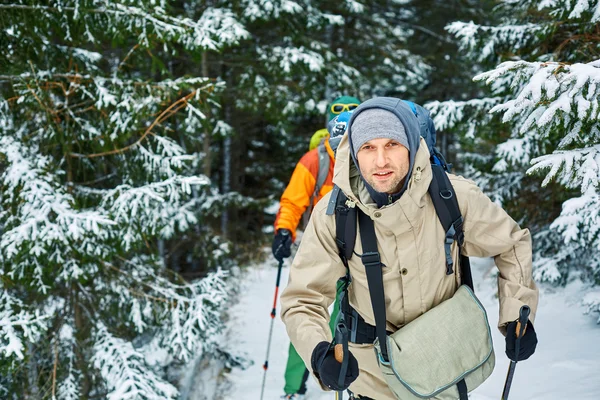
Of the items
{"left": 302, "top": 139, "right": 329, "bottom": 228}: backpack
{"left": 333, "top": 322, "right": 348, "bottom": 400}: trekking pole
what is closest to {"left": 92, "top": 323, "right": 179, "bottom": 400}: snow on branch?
{"left": 302, "top": 139, "right": 329, "bottom": 228}: backpack

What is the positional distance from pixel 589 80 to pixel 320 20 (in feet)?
26.2

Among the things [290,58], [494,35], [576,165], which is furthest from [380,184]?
[290,58]

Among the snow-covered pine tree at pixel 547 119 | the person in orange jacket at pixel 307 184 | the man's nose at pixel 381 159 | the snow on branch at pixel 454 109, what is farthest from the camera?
the snow on branch at pixel 454 109

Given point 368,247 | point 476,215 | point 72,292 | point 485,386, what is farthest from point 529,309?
point 72,292

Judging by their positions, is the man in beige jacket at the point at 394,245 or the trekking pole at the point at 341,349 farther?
the man in beige jacket at the point at 394,245

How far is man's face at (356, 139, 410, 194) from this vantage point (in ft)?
8.02

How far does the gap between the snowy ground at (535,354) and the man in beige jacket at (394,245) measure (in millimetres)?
1942

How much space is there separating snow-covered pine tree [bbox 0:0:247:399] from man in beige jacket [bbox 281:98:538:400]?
117 inches

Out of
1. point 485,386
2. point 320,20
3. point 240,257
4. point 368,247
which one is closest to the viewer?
point 368,247

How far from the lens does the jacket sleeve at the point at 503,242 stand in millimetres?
2574

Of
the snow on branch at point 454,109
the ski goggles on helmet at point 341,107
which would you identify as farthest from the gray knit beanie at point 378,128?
the snow on branch at point 454,109

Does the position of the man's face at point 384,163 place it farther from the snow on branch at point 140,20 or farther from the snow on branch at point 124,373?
the snow on branch at point 124,373

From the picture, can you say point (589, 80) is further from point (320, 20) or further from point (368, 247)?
point (320, 20)

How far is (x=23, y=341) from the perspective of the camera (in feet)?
15.8
